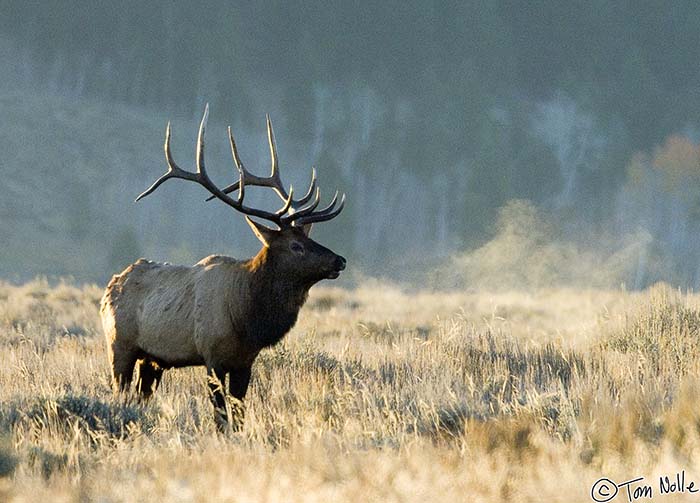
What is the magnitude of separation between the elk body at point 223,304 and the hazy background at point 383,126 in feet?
148

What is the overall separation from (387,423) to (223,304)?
7.25ft

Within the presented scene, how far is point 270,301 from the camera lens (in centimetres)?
813

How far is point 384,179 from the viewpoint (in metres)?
66.1

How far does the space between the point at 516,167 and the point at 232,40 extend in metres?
20.0

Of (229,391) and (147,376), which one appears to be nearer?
(229,391)

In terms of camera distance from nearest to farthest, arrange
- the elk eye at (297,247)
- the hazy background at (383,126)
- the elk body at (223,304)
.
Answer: the elk body at (223,304) < the elk eye at (297,247) < the hazy background at (383,126)

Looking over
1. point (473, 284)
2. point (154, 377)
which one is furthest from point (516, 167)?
point (154, 377)

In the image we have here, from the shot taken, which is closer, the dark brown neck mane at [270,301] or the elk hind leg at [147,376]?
the dark brown neck mane at [270,301]

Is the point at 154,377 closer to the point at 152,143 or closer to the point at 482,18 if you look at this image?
the point at 152,143

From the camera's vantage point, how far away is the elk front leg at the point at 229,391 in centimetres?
748

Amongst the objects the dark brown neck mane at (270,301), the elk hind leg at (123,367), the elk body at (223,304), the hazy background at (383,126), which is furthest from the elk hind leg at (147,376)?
the hazy background at (383,126)

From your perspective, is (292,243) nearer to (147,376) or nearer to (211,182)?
(211,182)
